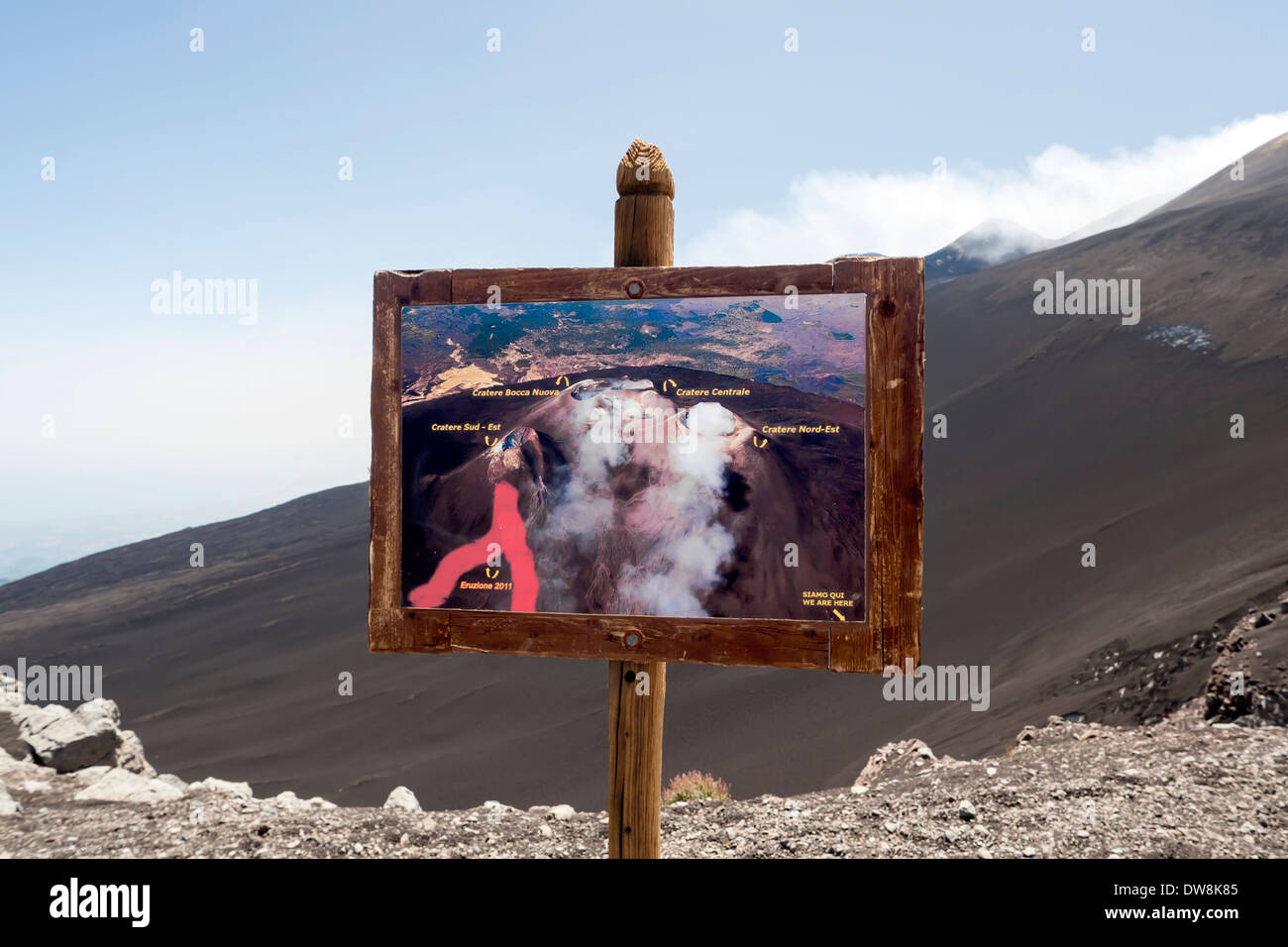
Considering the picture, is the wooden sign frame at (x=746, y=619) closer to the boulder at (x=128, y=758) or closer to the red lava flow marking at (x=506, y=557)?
the red lava flow marking at (x=506, y=557)

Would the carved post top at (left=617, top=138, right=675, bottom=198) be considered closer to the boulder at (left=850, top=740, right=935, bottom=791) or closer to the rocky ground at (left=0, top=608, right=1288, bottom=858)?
the rocky ground at (left=0, top=608, right=1288, bottom=858)

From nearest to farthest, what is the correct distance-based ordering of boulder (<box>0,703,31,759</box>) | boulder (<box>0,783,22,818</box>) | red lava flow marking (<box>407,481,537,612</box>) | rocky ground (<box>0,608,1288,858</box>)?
red lava flow marking (<box>407,481,537,612</box>), rocky ground (<box>0,608,1288,858</box>), boulder (<box>0,783,22,818</box>), boulder (<box>0,703,31,759</box>)

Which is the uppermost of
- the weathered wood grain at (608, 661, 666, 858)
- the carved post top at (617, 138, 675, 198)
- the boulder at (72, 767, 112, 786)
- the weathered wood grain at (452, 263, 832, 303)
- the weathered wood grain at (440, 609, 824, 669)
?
the carved post top at (617, 138, 675, 198)

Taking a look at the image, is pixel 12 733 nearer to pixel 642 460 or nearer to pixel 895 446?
pixel 642 460

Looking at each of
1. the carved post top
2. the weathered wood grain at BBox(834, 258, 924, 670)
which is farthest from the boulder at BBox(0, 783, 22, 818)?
the weathered wood grain at BBox(834, 258, 924, 670)

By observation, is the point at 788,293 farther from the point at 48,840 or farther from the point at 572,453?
the point at 48,840

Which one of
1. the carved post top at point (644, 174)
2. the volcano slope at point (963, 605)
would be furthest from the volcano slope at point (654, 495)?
the carved post top at point (644, 174)

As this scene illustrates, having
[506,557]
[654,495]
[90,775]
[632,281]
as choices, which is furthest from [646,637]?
[90,775]

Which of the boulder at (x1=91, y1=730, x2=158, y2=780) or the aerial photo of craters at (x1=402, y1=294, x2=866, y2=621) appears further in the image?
the boulder at (x1=91, y1=730, x2=158, y2=780)
